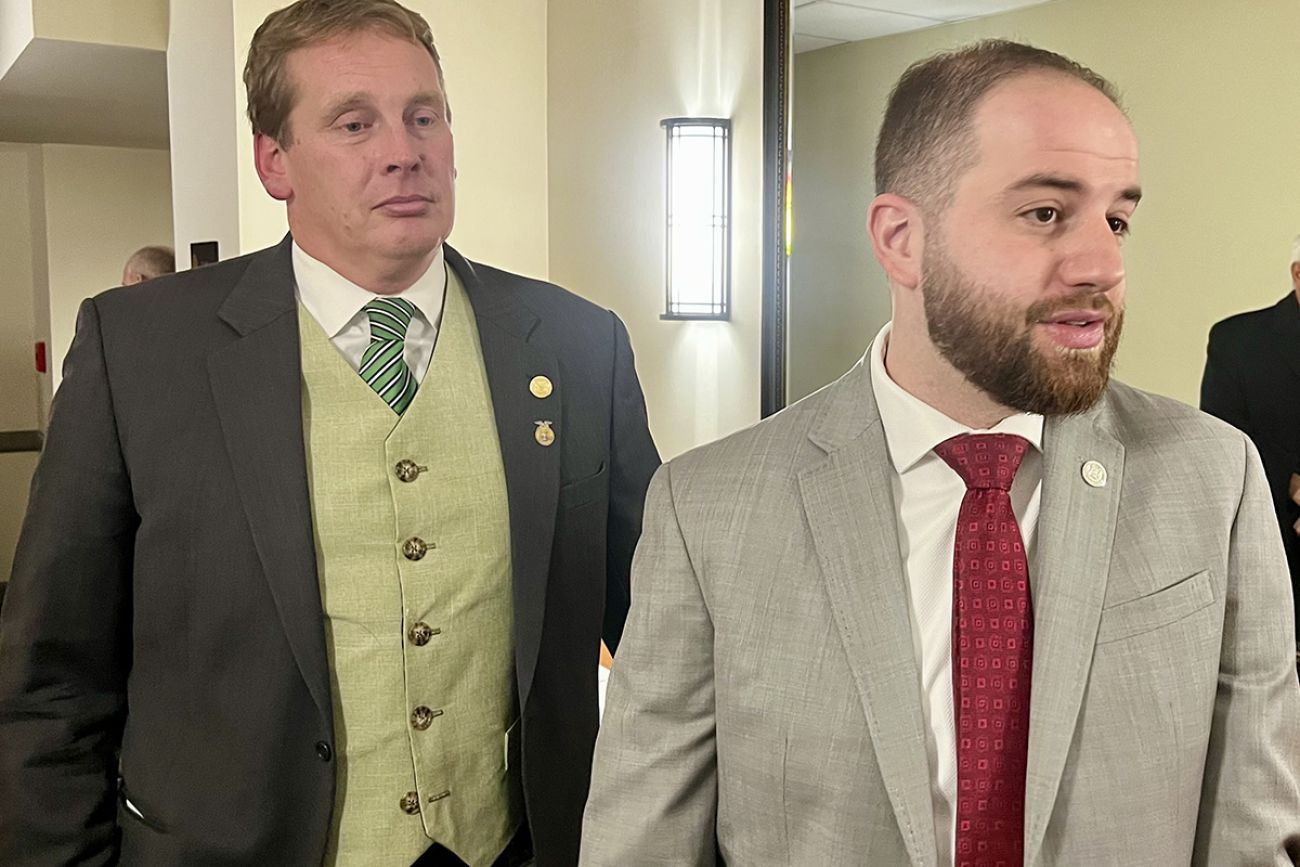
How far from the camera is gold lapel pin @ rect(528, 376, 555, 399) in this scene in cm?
148

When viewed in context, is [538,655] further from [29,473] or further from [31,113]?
[29,473]

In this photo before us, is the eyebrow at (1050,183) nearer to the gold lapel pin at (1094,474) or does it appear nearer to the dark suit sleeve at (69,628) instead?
the gold lapel pin at (1094,474)

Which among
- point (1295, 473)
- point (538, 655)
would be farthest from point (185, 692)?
point (1295, 473)

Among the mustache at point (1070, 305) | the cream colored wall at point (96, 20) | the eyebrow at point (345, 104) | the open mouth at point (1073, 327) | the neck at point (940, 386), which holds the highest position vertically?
the cream colored wall at point (96, 20)

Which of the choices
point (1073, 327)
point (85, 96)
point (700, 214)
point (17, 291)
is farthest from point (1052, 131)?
point (17, 291)

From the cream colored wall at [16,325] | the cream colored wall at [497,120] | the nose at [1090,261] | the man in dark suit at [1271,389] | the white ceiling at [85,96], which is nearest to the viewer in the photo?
the nose at [1090,261]

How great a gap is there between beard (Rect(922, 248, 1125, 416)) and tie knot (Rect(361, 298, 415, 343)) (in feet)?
2.20

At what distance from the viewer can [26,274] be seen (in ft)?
21.5

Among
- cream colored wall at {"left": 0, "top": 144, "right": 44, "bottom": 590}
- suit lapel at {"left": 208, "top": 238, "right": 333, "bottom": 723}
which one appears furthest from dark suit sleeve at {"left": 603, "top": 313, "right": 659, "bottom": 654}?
cream colored wall at {"left": 0, "top": 144, "right": 44, "bottom": 590}

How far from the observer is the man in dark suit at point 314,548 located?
1.34 meters

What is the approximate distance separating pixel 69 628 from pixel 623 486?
653mm

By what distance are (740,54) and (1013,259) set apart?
5.20 feet

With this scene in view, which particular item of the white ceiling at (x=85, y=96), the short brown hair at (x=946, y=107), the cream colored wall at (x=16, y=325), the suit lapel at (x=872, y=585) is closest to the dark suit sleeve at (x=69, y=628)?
the suit lapel at (x=872, y=585)

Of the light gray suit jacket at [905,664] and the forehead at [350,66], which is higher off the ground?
the forehead at [350,66]
